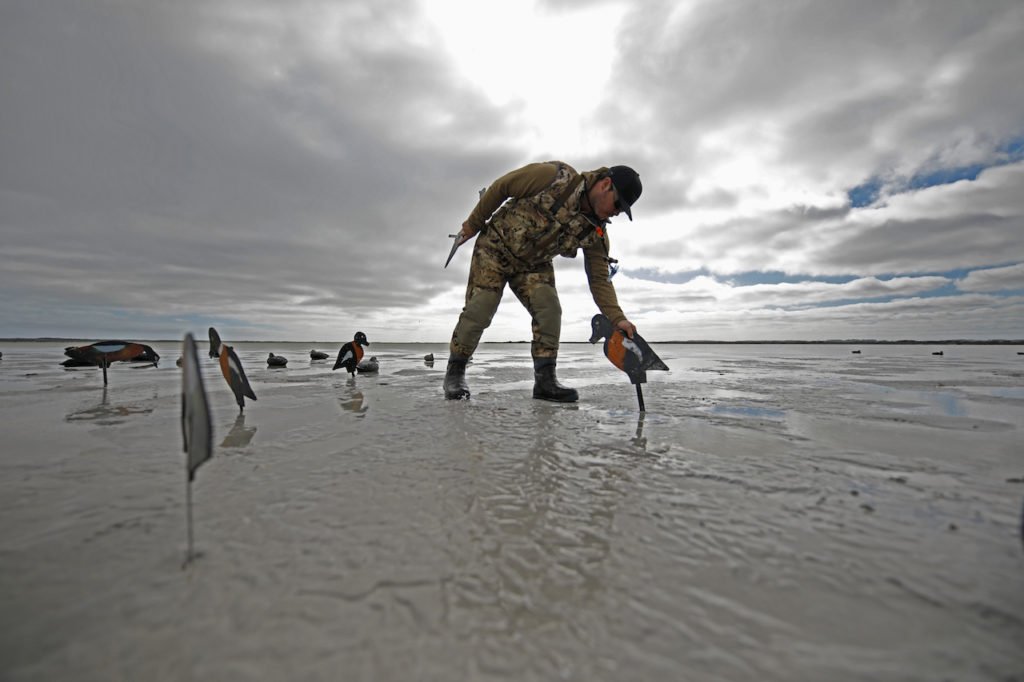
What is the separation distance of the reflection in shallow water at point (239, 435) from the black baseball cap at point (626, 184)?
3.17 metres

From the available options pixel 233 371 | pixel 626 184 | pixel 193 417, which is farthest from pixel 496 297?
pixel 193 417

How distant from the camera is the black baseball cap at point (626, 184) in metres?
3.54

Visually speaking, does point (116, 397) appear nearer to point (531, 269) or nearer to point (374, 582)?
point (531, 269)

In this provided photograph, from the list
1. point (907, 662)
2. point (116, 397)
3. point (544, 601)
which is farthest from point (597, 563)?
point (116, 397)

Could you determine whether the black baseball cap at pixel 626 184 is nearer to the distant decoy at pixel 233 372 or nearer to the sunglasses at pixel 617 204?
the sunglasses at pixel 617 204

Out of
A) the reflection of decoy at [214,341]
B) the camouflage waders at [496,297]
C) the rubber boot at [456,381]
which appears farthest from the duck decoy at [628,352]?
the reflection of decoy at [214,341]

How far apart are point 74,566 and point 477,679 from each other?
987 millimetres

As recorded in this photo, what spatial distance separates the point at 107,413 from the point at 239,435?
1547mm

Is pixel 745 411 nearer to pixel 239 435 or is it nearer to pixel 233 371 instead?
pixel 239 435

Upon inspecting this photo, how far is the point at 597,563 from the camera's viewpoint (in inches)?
40.7

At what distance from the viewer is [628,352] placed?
11.4 feet

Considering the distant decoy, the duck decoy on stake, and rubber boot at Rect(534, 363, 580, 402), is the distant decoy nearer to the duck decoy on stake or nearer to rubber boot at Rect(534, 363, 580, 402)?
the duck decoy on stake

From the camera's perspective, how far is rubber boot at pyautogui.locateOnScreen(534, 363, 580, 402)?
3887 mm

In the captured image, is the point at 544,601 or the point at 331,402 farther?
the point at 331,402
